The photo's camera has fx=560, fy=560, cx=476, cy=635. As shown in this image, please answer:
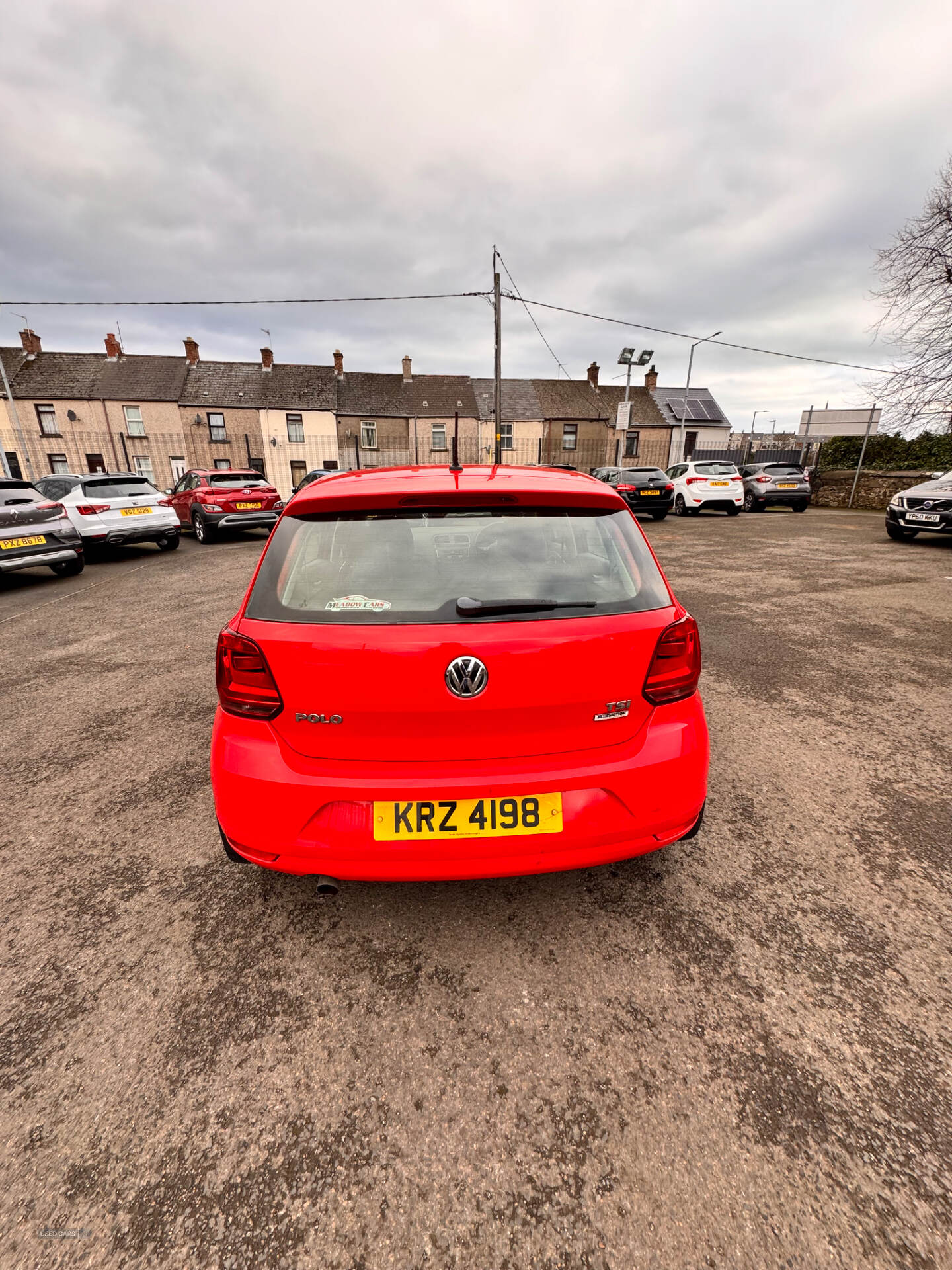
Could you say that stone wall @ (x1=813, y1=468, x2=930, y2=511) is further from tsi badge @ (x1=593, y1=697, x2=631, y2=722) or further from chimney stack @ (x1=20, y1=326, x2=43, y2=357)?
chimney stack @ (x1=20, y1=326, x2=43, y2=357)

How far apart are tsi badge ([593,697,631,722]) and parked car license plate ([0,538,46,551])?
9952mm

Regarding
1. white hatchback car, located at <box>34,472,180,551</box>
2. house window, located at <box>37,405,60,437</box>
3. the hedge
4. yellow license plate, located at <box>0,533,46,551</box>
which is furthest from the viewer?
house window, located at <box>37,405,60,437</box>

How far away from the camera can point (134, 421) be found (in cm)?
3478

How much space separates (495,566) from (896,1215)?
1978mm

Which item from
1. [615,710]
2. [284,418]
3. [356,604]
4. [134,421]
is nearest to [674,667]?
[615,710]

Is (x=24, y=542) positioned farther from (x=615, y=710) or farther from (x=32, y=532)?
(x=615, y=710)

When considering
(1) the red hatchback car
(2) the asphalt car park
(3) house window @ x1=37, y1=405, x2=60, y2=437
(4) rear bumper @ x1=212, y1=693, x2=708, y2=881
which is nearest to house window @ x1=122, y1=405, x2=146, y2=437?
(3) house window @ x1=37, y1=405, x2=60, y2=437

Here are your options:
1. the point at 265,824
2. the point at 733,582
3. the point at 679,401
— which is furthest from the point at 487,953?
the point at 679,401

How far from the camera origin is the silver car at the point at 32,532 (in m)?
8.37

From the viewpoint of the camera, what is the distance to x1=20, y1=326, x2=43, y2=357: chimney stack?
34.6 meters

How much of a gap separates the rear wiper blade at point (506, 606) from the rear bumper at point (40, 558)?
31.4 feet

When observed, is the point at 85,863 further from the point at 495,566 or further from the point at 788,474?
the point at 788,474

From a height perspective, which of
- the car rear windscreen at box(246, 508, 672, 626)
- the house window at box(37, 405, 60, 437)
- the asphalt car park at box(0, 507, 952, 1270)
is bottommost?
the asphalt car park at box(0, 507, 952, 1270)

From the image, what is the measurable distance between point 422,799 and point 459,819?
136 millimetres
